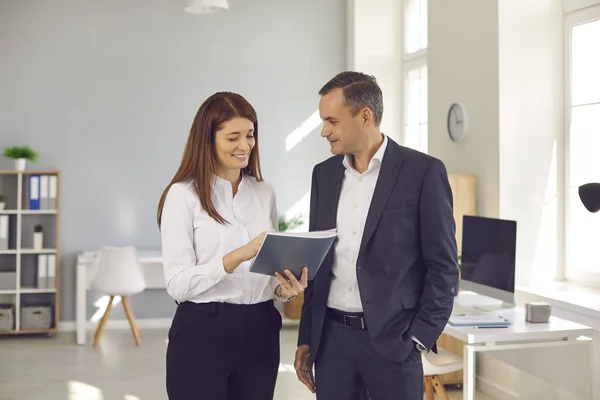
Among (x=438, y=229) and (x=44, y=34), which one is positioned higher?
(x=44, y=34)

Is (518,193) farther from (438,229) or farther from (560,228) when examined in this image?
(438,229)

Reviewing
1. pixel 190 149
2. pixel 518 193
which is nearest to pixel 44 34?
pixel 518 193

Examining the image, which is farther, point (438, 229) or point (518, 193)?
point (518, 193)

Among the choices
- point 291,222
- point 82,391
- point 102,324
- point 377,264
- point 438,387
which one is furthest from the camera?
point 291,222

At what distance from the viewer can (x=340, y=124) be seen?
2422 millimetres

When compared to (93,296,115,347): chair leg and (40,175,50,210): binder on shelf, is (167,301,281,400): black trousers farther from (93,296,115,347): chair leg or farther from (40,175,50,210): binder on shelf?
(40,175,50,210): binder on shelf

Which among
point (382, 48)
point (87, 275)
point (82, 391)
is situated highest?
point (382, 48)

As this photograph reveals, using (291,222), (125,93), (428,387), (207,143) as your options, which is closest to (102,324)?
(291,222)

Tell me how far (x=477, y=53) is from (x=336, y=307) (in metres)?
3.28

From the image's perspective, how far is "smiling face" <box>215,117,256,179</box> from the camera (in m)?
2.27

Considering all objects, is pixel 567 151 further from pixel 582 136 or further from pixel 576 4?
pixel 576 4

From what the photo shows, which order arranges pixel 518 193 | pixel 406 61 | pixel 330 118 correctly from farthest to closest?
1. pixel 406 61
2. pixel 518 193
3. pixel 330 118

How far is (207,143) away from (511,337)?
202cm

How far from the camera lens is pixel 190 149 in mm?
2303
